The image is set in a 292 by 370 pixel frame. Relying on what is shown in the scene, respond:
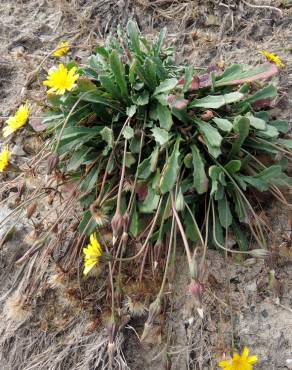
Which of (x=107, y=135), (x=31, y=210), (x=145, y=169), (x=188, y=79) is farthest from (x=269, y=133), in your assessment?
(x=31, y=210)

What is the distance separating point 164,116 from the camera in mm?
1973

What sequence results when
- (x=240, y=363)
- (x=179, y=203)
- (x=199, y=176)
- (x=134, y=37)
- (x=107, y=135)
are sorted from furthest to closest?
(x=134, y=37), (x=107, y=135), (x=199, y=176), (x=179, y=203), (x=240, y=363)

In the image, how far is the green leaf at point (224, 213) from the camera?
1828 millimetres

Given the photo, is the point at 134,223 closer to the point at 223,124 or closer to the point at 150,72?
the point at 223,124

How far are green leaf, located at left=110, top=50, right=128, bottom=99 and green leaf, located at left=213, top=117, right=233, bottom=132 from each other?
1.42 feet

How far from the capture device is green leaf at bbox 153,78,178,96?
1.95 metres

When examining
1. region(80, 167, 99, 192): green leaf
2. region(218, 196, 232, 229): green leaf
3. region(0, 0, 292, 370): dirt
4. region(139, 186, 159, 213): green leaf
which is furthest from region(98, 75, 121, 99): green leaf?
region(218, 196, 232, 229): green leaf

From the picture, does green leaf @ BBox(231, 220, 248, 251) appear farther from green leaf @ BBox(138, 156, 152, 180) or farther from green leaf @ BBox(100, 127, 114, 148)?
green leaf @ BBox(100, 127, 114, 148)

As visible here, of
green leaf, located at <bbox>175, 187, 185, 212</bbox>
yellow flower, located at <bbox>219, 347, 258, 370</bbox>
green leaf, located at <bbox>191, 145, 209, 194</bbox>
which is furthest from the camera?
green leaf, located at <bbox>191, 145, 209, 194</bbox>

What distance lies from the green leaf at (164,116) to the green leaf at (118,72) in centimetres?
17

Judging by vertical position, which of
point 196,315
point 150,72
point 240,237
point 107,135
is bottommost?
point 196,315

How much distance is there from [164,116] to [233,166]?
377 mm

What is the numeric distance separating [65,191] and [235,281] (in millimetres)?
898

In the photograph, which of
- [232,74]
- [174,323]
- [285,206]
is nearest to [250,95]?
[232,74]
